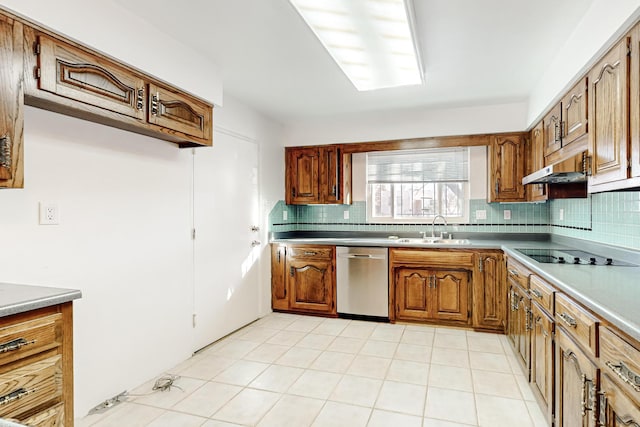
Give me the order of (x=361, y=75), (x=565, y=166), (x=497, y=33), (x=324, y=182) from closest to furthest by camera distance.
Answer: (x=565, y=166) → (x=497, y=33) → (x=361, y=75) → (x=324, y=182)

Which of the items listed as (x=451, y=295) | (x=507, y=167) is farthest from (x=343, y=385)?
(x=507, y=167)

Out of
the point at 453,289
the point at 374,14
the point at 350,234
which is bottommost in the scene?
the point at 453,289

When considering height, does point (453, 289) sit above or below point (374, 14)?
below

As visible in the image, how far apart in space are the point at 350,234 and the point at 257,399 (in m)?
2.70

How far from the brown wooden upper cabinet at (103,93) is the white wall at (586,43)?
2.45 m

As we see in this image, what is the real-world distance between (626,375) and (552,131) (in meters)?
2.34

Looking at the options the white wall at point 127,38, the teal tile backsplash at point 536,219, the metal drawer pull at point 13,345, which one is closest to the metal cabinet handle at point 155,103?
the white wall at point 127,38

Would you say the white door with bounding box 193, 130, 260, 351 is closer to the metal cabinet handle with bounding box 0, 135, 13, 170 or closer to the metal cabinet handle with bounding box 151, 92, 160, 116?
the metal cabinet handle with bounding box 151, 92, 160, 116

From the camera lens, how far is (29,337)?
4.62ft

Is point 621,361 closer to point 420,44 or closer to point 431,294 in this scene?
point 420,44

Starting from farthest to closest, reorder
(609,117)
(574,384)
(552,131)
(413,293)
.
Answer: (413,293), (552,131), (609,117), (574,384)

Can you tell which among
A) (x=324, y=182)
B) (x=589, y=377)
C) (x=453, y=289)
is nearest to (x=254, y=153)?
(x=324, y=182)

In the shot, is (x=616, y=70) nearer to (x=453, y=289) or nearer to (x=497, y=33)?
(x=497, y=33)

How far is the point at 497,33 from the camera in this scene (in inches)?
94.3
